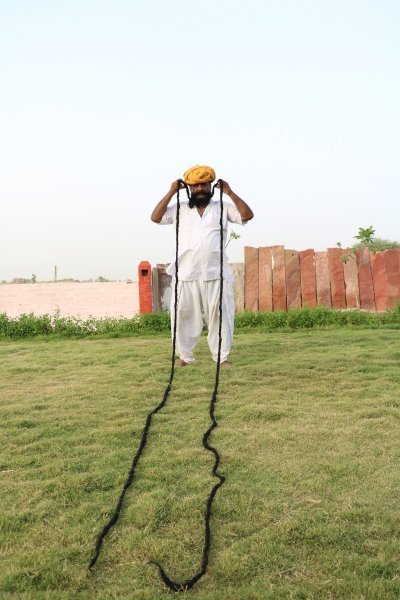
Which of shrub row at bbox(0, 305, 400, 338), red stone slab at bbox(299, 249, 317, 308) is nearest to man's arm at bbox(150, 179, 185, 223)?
shrub row at bbox(0, 305, 400, 338)

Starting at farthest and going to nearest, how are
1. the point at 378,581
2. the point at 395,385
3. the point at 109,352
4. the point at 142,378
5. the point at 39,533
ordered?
the point at 109,352
the point at 142,378
the point at 395,385
the point at 39,533
the point at 378,581

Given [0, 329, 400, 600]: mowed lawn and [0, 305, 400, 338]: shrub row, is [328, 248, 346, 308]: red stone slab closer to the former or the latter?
[0, 305, 400, 338]: shrub row

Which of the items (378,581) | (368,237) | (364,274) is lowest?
(378,581)

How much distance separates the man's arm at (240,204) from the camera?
5973 mm

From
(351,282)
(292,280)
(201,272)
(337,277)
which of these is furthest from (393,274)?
(201,272)

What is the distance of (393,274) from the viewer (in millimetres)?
13023

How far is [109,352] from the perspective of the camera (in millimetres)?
7594

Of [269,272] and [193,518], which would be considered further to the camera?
[269,272]

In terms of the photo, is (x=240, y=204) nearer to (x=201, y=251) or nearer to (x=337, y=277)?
(x=201, y=251)

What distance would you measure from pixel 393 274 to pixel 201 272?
7.98 m

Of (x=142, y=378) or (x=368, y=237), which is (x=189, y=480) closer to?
(x=142, y=378)

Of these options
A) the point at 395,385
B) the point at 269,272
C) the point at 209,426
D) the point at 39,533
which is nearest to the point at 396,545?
the point at 39,533

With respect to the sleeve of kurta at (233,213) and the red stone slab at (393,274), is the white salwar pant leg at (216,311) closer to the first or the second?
the sleeve of kurta at (233,213)

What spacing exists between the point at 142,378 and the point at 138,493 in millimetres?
2814
